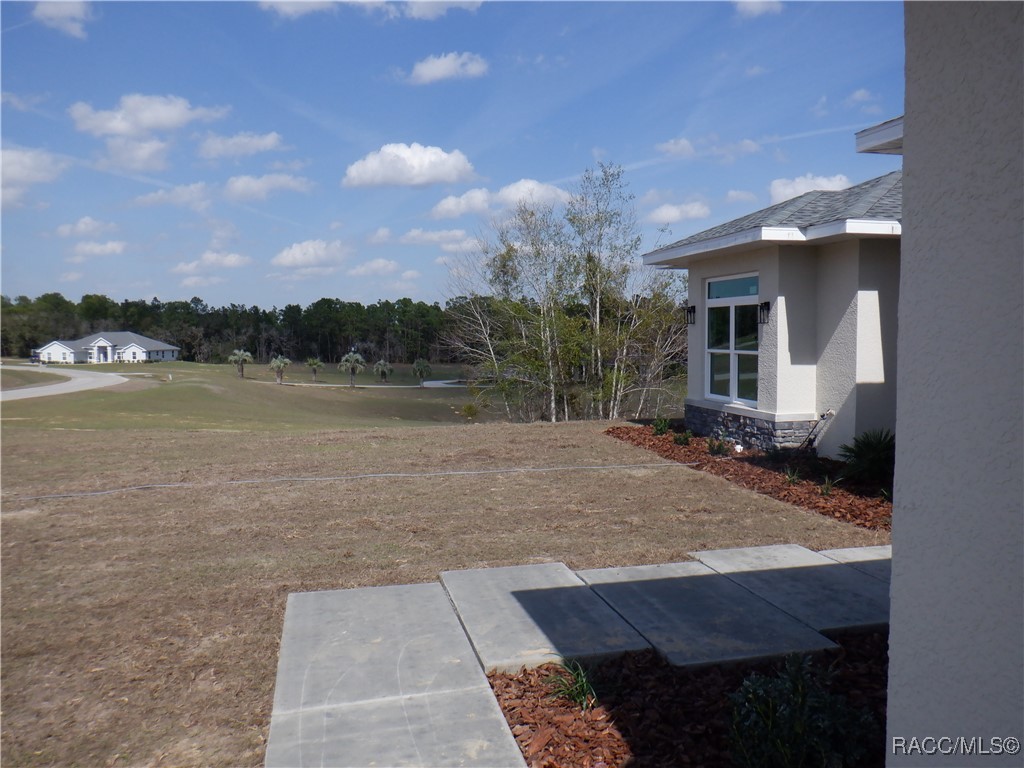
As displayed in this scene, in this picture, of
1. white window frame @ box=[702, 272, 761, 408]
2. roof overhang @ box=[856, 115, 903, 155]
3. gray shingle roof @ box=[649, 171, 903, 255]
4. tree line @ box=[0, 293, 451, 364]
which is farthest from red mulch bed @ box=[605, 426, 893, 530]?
tree line @ box=[0, 293, 451, 364]

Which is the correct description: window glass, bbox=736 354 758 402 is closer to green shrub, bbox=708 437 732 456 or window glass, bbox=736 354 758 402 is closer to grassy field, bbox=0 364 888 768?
green shrub, bbox=708 437 732 456

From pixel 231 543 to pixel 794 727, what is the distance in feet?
16.5

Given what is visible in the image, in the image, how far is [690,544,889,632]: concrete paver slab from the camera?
4348 millimetres

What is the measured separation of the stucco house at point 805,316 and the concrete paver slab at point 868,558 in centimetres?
382

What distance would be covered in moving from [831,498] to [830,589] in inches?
130

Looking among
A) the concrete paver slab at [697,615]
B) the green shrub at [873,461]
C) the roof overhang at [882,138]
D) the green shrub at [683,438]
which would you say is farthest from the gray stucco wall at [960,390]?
the green shrub at [683,438]

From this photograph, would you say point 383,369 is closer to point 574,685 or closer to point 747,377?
point 747,377

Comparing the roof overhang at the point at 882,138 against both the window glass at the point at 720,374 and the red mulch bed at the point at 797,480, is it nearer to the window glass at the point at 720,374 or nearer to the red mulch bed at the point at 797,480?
the red mulch bed at the point at 797,480

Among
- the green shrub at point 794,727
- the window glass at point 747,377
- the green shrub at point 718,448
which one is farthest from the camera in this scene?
the window glass at point 747,377

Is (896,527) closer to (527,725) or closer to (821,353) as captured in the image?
(527,725)

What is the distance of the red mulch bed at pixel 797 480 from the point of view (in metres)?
7.37

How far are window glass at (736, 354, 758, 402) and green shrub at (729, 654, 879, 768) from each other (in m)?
8.32

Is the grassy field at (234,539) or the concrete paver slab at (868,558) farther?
the concrete paver slab at (868,558)

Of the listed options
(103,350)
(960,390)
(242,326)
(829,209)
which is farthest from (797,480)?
(242,326)
